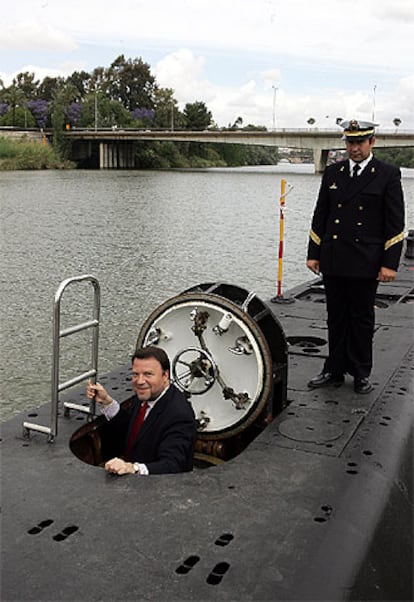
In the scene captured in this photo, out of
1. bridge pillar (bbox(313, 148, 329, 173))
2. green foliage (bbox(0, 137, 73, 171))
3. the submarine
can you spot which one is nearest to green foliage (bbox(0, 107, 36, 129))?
green foliage (bbox(0, 137, 73, 171))

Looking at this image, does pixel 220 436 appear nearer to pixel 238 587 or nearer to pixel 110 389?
pixel 110 389

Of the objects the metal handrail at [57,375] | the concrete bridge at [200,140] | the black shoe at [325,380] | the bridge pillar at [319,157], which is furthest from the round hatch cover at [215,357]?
the bridge pillar at [319,157]

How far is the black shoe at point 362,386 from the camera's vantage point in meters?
5.35

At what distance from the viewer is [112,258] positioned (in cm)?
1820

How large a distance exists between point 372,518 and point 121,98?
366 feet

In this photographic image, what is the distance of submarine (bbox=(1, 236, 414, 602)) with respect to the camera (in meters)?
2.88

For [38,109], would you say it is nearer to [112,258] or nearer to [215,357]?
[112,258]

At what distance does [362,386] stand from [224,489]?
205 cm

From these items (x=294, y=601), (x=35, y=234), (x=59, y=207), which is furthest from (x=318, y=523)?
(x=59, y=207)

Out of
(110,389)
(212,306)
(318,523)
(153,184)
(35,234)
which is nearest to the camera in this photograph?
(318,523)

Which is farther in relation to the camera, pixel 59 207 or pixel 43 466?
pixel 59 207

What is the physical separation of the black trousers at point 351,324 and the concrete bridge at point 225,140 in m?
49.2

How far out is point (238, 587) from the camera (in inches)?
110

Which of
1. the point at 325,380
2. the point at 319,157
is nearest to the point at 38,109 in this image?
the point at 319,157
